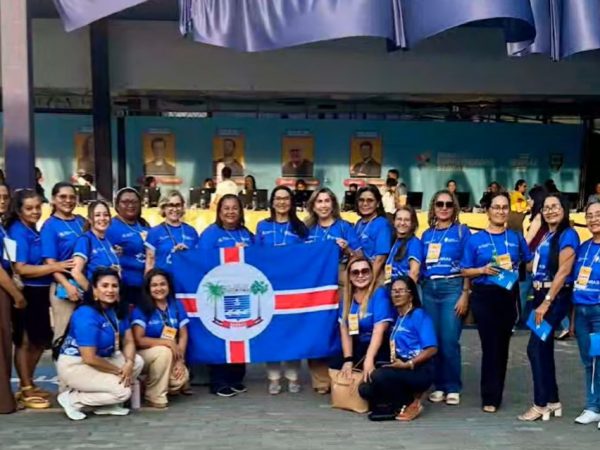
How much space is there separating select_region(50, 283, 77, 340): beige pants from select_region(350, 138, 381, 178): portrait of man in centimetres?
1137

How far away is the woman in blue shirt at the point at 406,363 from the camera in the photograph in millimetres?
4832

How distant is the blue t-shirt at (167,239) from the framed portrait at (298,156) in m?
10.3

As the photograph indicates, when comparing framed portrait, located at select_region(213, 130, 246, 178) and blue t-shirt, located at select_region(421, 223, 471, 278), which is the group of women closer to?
blue t-shirt, located at select_region(421, 223, 471, 278)

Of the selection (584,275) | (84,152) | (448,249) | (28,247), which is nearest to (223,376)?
(28,247)

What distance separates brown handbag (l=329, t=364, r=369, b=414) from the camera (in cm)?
504

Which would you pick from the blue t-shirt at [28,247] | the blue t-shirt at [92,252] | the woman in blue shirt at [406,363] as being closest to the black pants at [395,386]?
the woman in blue shirt at [406,363]

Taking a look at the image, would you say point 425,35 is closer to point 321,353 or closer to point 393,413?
point 321,353

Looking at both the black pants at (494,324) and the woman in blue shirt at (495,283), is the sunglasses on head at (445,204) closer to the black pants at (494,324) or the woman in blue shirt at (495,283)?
the woman in blue shirt at (495,283)

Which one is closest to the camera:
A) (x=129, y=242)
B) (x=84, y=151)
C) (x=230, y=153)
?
(x=129, y=242)

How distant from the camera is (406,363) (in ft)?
15.9

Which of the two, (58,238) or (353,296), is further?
(353,296)

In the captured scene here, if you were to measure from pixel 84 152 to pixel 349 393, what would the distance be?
11.9 m

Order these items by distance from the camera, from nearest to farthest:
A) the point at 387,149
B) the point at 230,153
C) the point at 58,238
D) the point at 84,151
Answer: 1. the point at 58,238
2. the point at 84,151
3. the point at 230,153
4. the point at 387,149

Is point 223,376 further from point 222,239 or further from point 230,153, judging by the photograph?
point 230,153
